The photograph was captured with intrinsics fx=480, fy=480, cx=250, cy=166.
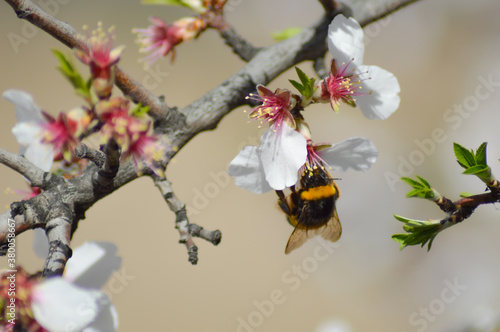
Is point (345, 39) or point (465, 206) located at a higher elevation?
point (345, 39)

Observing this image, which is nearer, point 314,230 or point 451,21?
point 314,230

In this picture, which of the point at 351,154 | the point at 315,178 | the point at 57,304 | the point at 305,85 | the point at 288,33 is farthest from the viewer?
the point at 288,33

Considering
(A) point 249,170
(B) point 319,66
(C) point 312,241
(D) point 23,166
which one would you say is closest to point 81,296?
(D) point 23,166

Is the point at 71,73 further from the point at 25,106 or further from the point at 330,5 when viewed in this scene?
the point at 330,5

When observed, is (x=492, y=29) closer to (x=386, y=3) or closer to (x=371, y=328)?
(x=371, y=328)

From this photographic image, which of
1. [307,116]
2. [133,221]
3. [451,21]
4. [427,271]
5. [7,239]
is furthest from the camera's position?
[451,21]

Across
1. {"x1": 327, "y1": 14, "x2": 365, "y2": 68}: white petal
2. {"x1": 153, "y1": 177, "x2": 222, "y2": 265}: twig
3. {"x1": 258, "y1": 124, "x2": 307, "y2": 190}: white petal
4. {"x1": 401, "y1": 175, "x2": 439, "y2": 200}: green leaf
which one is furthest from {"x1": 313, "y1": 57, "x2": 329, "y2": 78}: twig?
{"x1": 153, "y1": 177, "x2": 222, "y2": 265}: twig

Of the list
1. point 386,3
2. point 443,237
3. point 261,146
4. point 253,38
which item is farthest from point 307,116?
point 261,146

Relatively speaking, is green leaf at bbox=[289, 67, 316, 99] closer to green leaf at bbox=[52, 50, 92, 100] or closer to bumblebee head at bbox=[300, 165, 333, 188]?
bumblebee head at bbox=[300, 165, 333, 188]
